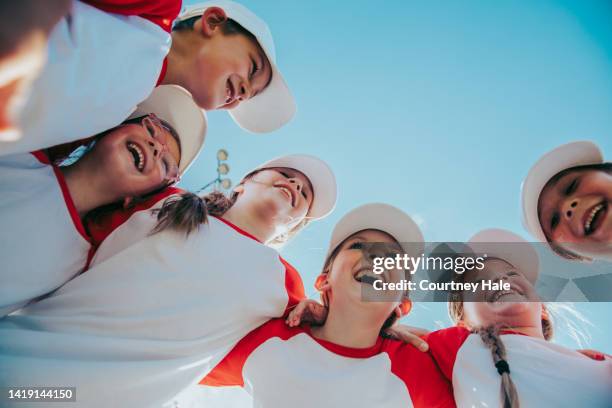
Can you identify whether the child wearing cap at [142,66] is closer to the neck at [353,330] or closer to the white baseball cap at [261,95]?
the white baseball cap at [261,95]

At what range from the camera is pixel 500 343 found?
4.05 feet

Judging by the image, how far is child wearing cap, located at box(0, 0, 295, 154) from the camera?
744mm

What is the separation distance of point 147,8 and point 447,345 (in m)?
1.37

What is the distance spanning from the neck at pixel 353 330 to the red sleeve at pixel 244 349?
12 cm

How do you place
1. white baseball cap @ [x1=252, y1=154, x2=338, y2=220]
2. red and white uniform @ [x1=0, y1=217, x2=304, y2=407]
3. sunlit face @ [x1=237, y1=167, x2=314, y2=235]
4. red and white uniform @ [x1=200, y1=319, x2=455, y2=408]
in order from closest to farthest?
1. red and white uniform @ [x1=0, y1=217, x2=304, y2=407]
2. red and white uniform @ [x1=200, y1=319, x2=455, y2=408]
3. sunlit face @ [x1=237, y1=167, x2=314, y2=235]
4. white baseball cap @ [x1=252, y1=154, x2=338, y2=220]

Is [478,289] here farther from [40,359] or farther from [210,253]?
[40,359]

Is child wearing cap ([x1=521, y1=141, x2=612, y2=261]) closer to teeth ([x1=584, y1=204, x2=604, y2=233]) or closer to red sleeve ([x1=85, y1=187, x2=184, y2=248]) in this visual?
teeth ([x1=584, y1=204, x2=604, y2=233])

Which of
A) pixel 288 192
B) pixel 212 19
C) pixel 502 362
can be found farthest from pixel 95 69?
pixel 502 362

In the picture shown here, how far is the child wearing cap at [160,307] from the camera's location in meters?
1.00

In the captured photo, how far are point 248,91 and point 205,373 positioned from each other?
3.36 feet

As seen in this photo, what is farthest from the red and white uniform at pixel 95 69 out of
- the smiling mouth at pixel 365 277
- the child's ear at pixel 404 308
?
the child's ear at pixel 404 308

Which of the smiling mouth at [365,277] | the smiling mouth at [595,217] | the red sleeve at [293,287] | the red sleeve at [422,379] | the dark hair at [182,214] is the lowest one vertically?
the red sleeve at [422,379]

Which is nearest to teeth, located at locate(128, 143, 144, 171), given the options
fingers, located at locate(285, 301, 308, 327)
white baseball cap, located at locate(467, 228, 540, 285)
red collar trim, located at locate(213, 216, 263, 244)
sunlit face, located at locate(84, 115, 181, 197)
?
sunlit face, located at locate(84, 115, 181, 197)

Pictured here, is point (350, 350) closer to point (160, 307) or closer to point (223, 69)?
point (160, 307)
